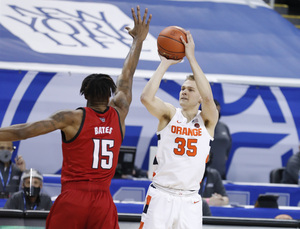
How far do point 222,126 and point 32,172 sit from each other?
3529 millimetres

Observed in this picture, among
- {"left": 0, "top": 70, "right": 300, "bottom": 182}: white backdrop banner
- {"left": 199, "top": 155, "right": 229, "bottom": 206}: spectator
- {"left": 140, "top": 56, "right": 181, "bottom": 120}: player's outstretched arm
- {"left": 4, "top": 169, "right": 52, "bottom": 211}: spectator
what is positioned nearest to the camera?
{"left": 140, "top": 56, "right": 181, "bottom": 120}: player's outstretched arm

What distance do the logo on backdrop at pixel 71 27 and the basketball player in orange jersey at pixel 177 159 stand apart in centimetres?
504

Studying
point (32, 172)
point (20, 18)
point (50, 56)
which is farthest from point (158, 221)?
point (20, 18)

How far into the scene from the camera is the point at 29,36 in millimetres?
10375

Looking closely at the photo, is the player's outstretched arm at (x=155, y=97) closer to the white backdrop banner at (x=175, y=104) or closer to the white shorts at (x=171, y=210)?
the white shorts at (x=171, y=210)

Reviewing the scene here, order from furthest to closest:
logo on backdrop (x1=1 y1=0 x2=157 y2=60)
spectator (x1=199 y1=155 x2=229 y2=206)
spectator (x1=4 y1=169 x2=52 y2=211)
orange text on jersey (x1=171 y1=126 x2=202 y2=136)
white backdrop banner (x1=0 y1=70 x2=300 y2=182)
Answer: logo on backdrop (x1=1 y1=0 x2=157 y2=60)
white backdrop banner (x1=0 y1=70 x2=300 y2=182)
spectator (x1=199 y1=155 x2=229 y2=206)
spectator (x1=4 y1=169 x2=52 y2=211)
orange text on jersey (x1=171 y1=126 x2=202 y2=136)

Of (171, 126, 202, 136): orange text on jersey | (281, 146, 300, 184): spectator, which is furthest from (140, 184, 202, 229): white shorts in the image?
(281, 146, 300, 184): spectator

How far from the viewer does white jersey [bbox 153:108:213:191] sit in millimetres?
5285

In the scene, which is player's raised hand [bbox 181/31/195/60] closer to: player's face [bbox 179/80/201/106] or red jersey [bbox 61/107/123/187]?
player's face [bbox 179/80/201/106]

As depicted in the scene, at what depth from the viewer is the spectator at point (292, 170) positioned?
9.73 metres

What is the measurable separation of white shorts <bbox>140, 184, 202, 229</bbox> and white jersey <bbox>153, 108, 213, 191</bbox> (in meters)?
0.08

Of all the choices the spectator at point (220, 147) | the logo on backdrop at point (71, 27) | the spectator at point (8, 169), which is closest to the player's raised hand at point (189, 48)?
the spectator at point (8, 169)

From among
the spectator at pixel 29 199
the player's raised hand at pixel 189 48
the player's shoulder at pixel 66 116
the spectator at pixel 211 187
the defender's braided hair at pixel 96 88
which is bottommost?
the spectator at pixel 29 199

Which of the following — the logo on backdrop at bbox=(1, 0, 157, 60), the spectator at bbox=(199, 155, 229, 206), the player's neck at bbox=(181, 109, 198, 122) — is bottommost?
the spectator at bbox=(199, 155, 229, 206)
